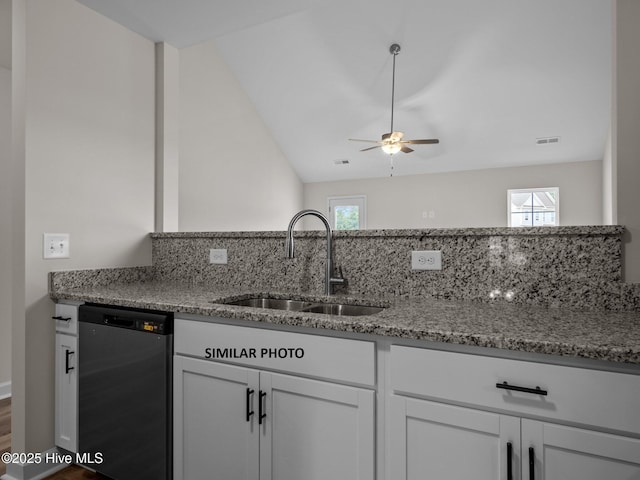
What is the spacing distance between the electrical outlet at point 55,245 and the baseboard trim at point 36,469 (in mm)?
905

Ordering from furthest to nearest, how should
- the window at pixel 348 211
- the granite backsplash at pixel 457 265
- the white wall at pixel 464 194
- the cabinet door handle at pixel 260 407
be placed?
the window at pixel 348 211 < the white wall at pixel 464 194 < the granite backsplash at pixel 457 265 < the cabinet door handle at pixel 260 407

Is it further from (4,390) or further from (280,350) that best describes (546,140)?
(4,390)

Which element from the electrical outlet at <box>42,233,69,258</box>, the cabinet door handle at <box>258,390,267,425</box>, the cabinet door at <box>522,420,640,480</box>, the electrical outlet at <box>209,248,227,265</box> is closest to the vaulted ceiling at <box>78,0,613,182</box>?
the electrical outlet at <box>209,248,227,265</box>

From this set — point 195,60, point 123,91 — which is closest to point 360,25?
point 195,60

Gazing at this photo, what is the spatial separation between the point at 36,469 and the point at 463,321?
197 centimetres

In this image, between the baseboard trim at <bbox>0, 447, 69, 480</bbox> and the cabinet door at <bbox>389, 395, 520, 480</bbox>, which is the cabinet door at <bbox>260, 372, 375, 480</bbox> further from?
the baseboard trim at <bbox>0, 447, 69, 480</bbox>

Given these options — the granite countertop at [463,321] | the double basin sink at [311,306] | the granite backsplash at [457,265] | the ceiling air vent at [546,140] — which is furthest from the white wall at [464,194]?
the granite countertop at [463,321]

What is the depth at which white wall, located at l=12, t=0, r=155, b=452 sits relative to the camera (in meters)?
1.71

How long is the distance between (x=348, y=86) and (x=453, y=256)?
4362mm

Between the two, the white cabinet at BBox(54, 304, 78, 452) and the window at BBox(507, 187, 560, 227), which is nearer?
the white cabinet at BBox(54, 304, 78, 452)

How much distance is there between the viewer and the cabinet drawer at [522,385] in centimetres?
85

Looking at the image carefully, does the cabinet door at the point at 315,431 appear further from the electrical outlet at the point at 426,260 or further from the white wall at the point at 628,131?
the white wall at the point at 628,131

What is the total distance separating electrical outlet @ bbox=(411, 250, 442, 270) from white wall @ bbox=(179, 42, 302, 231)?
2981mm

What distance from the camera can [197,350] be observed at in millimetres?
1393
